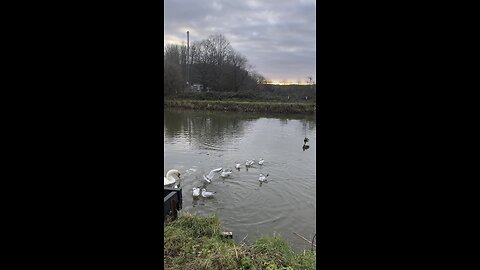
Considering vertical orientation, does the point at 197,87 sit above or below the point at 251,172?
above

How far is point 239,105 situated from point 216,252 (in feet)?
47.1

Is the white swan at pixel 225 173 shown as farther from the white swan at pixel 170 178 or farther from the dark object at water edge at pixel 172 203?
the dark object at water edge at pixel 172 203

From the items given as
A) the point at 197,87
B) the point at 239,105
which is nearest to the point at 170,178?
the point at 239,105

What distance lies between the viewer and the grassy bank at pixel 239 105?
15.4 m

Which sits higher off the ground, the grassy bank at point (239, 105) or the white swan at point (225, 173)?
the grassy bank at point (239, 105)

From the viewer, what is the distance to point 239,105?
16688 mm

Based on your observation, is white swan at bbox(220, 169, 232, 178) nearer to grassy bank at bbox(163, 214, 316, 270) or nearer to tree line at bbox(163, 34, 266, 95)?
grassy bank at bbox(163, 214, 316, 270)

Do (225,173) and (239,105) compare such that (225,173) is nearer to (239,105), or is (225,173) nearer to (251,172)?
(251,172)

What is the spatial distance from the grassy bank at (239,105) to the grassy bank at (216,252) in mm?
12233

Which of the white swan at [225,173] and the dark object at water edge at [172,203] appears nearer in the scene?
the dark object at water edge at [172,203]

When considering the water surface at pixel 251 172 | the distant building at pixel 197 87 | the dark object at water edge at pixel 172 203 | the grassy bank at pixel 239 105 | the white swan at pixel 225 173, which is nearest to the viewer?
the dark object at water edge at pixel 172 203

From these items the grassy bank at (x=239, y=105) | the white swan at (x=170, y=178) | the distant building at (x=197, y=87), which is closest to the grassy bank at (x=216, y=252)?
the white swan at (x=170, y=178)
